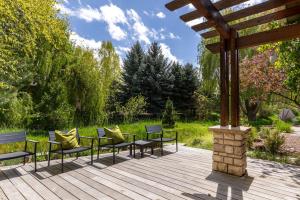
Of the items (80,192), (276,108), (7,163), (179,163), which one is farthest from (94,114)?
(276,108)

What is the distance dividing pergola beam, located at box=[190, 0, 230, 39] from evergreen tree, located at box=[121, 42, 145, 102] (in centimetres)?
1363

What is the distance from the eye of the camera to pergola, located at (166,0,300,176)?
12.5 feet

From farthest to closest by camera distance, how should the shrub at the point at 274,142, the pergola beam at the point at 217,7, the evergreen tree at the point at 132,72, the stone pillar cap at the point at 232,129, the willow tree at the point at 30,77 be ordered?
the evergreen tree at the point at 132,72, the willow tree at the point at 30,77, the shrub at the point at 274,142, the stone pillar cap at the point at 232,129, the pergola beam at the point at 217,7

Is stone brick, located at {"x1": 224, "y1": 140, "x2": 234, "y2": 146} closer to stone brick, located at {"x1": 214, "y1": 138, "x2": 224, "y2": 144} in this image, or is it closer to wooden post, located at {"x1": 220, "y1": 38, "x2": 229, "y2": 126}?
stone brick, located at {"x1": 214, "y1": 138, "x2": 224, "y2": 144}

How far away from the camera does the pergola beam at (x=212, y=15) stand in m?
3.57

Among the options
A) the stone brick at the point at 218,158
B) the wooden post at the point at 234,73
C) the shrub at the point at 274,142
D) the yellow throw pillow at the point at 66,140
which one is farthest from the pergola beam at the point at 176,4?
the shrub at the point at 274,142

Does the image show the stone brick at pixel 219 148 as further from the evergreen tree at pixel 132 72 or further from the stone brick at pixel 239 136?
the evergreen tree at pixel 132 72

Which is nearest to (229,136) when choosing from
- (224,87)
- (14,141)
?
(224,87)

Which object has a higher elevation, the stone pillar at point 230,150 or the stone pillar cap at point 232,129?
the stone pillar cap at point 232,129

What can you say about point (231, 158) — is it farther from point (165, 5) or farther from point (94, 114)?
point (94, 114)

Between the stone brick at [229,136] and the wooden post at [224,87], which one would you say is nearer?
the stone brick at [229,136]

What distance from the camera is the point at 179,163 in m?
5.14

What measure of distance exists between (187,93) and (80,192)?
15844 millimetres

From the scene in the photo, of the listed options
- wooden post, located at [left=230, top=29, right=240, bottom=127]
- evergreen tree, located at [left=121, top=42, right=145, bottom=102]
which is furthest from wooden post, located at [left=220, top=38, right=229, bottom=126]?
evergreen tree, located at [left=121, top=42, right=145, bottom=102]
